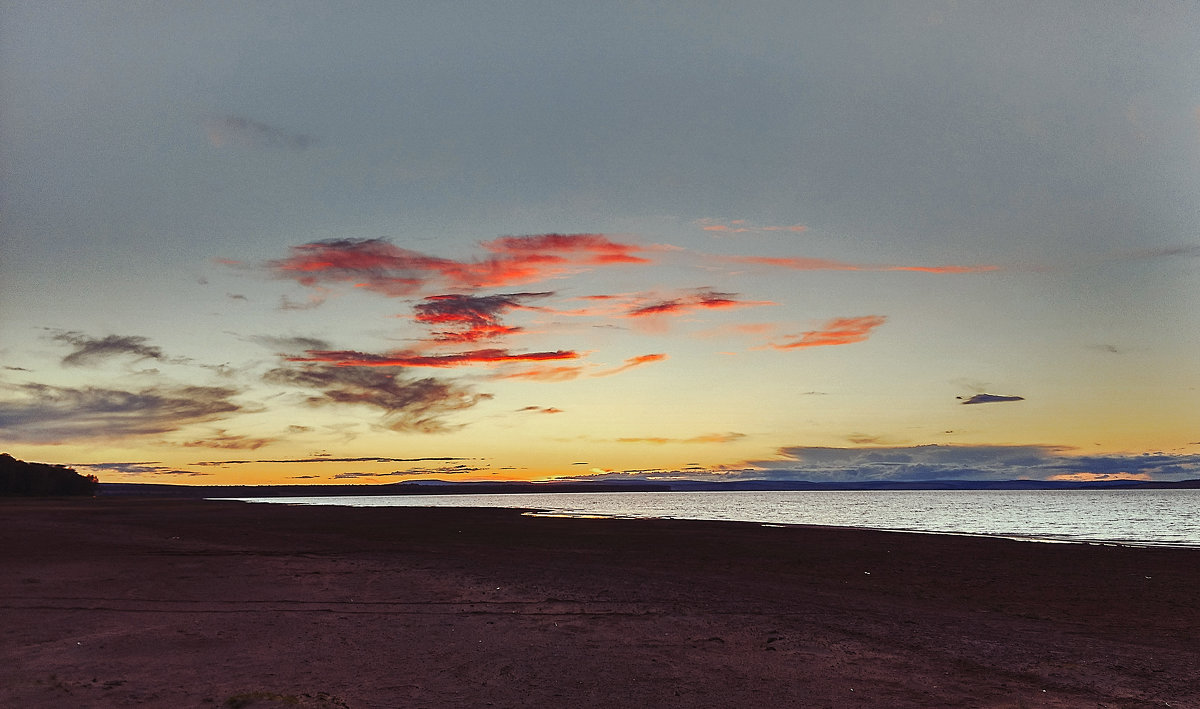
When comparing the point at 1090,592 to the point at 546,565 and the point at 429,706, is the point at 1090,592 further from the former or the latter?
the point at 429,706

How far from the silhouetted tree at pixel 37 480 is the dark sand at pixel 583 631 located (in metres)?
119

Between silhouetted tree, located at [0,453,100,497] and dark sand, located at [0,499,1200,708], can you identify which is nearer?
dark sand, located at [0,499,1200,708]

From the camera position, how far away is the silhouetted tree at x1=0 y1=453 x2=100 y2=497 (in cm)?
12038

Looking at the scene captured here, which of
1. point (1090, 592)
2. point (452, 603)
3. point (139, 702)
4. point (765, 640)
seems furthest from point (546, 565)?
point (139, 702)

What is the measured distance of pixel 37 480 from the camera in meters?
126

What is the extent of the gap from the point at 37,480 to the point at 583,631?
14637 cm

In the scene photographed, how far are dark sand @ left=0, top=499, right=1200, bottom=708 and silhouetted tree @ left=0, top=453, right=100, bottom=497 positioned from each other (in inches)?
4676

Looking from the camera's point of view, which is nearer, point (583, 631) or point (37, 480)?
point (583, 631)

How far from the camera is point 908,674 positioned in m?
10.6

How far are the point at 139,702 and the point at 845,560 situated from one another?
77.8 ft

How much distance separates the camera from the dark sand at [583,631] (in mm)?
9484

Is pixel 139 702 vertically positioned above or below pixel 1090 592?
above

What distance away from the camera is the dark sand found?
31.1 ft

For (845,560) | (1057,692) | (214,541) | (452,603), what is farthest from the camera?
(214,541)
